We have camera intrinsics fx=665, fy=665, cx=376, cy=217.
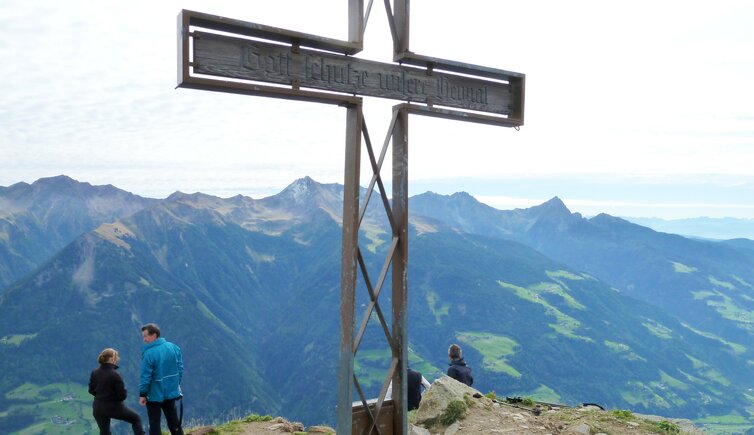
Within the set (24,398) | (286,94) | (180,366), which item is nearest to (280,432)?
(180,366)

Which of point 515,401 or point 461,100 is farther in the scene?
point 515,401

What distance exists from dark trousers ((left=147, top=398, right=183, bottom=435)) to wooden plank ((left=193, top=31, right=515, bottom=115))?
5.32m

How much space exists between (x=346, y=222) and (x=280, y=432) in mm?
5197

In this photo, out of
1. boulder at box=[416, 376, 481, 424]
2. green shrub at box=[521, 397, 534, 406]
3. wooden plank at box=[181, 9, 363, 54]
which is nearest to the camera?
wooden plank at box=[181, 9, 363, 54]

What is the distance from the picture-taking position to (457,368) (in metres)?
14.3

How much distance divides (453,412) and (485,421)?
1.88 feet

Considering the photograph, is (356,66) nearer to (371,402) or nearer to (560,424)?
(371,402)

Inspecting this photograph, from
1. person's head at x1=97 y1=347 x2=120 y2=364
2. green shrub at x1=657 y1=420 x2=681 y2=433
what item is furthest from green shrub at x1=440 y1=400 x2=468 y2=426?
person's head at x1=97 y1=347 x2=120 y2=364

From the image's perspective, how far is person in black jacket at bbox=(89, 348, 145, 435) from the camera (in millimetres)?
10336

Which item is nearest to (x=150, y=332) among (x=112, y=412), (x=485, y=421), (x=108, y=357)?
(x=108, y=357)

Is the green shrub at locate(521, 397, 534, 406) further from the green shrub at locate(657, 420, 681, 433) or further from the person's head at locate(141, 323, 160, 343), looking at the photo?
the person's head at locate(141, 323, 160, 343)

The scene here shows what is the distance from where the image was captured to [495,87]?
10352 millimetres

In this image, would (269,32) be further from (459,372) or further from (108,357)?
(459,372)

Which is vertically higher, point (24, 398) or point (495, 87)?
point (495, 87)
